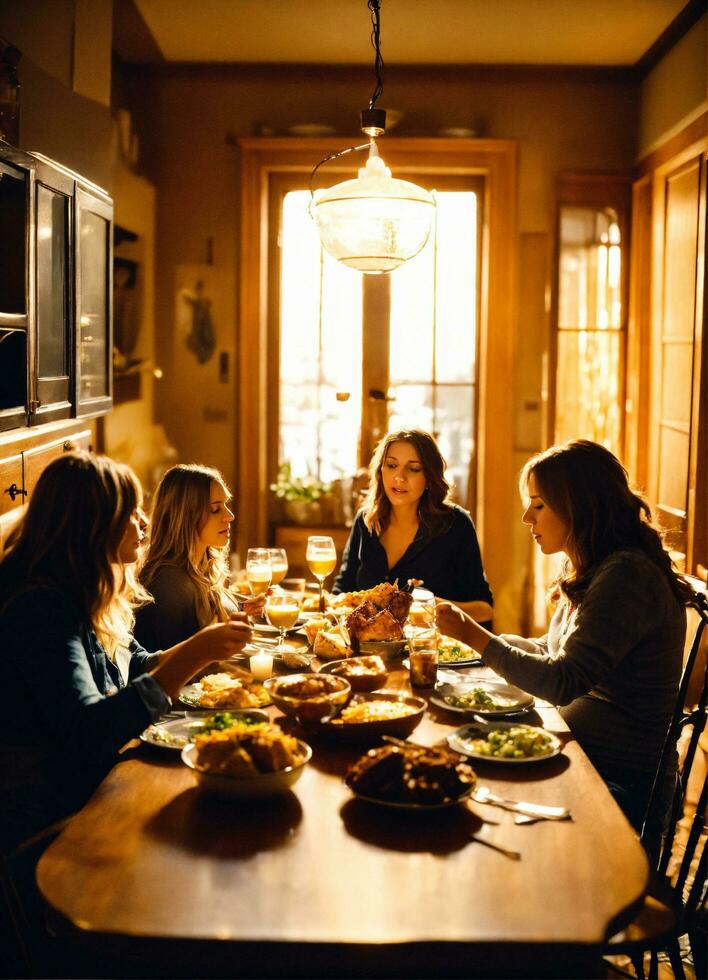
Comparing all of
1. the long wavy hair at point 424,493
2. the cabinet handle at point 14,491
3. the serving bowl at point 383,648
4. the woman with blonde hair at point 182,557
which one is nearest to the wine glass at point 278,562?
the woman with blonde hair at point 182,557

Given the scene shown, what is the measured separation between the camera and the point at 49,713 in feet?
5.41

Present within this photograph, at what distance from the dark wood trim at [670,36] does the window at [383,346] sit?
1130 mm

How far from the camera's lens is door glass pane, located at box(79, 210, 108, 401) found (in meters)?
3.23

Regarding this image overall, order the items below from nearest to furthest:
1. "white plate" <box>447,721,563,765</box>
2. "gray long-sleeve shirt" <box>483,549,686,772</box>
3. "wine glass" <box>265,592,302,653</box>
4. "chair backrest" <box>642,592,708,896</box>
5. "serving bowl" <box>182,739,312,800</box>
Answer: "serving bowl" <box>182,739,312,800</box>
"white plate" <box>447,721,563,765</box>
"chair backrest" <box>642,592,708,896</box>
"gray long-sleeve shirt" <box>483,549,686,772</box>
"wine glass" <box>265,592,302,653</box>

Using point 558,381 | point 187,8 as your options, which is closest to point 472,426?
point 558,381

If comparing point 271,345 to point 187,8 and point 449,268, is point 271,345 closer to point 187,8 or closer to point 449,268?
point 449,268

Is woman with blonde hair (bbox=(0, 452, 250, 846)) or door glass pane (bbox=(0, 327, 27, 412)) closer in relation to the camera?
woman with blonde hair (bbox=(0, 452, 250, 846))

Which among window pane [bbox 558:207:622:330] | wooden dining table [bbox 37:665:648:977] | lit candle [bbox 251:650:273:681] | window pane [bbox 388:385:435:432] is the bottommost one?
wooden dining table [bbox 37:665:648:977]

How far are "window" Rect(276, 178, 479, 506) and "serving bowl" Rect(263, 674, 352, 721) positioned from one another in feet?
10.4

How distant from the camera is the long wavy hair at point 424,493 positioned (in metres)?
3.39

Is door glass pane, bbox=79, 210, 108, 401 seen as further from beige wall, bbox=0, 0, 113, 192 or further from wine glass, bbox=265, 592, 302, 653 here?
wine glass, bbox=265, 592, 302, 653

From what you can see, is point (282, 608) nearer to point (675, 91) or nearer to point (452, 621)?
point (452, 621)

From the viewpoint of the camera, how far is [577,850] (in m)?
1.44

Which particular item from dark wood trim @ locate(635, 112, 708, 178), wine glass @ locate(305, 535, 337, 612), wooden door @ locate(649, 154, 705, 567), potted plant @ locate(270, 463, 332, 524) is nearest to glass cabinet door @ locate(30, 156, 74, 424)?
wine glass @ locate(305, 535, 337, 612)
